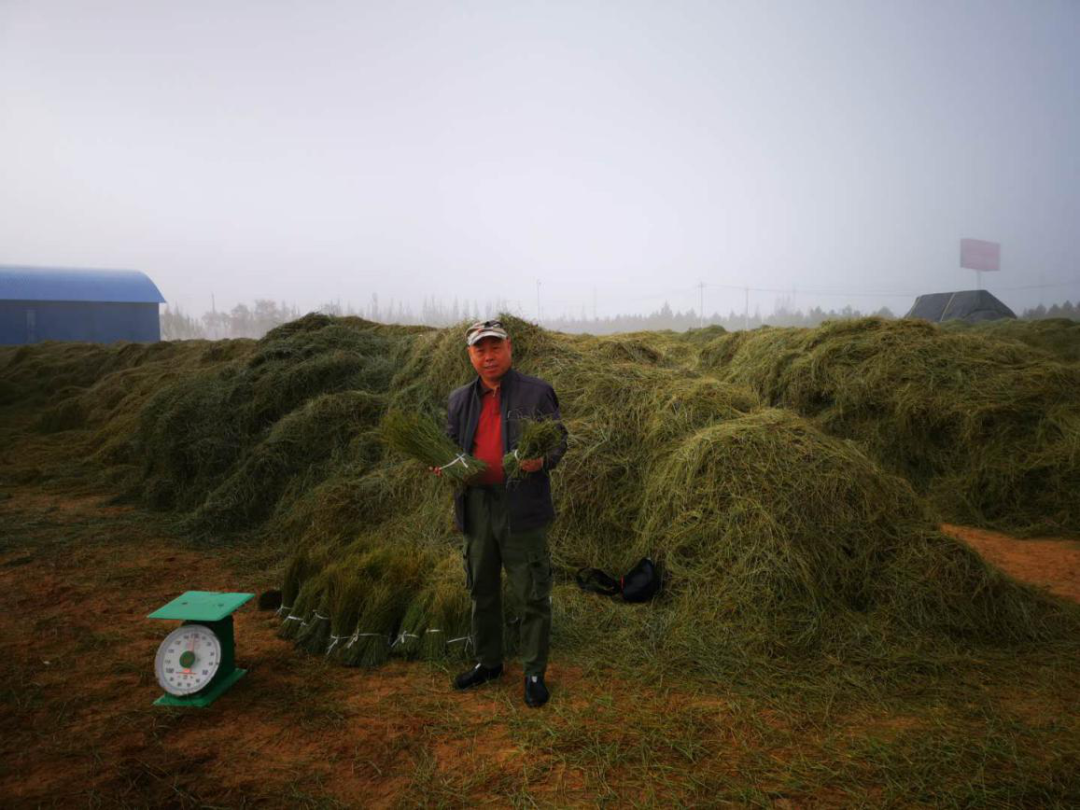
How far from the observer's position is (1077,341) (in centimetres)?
1204

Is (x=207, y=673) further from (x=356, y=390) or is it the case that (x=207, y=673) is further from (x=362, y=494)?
(x=356, y=390)

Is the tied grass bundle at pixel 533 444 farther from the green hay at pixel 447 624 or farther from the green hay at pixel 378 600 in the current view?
the green hay at pixel 378 600

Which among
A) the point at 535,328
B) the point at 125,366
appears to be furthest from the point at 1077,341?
the point at 125,366

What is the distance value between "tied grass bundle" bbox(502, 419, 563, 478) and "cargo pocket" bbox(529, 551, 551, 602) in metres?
0.47

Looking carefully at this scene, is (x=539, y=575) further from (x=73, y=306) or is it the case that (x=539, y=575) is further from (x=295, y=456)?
(x=73, y=306)

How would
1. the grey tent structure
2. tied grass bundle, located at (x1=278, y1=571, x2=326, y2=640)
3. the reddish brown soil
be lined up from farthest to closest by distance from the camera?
the grey tent structure
the reddish brown soil
tied grass bundle, located at (x1=278, y1=571, x2=326, y2=640)

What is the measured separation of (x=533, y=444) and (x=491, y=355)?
55cm

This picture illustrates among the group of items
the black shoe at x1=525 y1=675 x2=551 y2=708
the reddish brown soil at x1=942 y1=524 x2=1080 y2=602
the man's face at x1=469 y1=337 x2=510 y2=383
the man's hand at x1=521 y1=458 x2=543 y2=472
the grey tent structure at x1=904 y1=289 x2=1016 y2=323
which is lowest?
the reddish brown soil at x1=942 y1=524 x2=1080 y2=602

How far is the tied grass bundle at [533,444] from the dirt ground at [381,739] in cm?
130

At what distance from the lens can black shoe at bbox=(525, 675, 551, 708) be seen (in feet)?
10.0


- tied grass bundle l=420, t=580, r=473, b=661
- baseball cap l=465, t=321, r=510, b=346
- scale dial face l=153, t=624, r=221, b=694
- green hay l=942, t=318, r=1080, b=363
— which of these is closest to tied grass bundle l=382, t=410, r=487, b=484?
baseball cap l=465, t=321, r=510, b=346

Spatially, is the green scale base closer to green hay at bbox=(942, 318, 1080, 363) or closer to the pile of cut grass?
the pile of cut grass

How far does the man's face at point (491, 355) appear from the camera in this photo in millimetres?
3096

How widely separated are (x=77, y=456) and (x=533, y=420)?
10.3 meters
